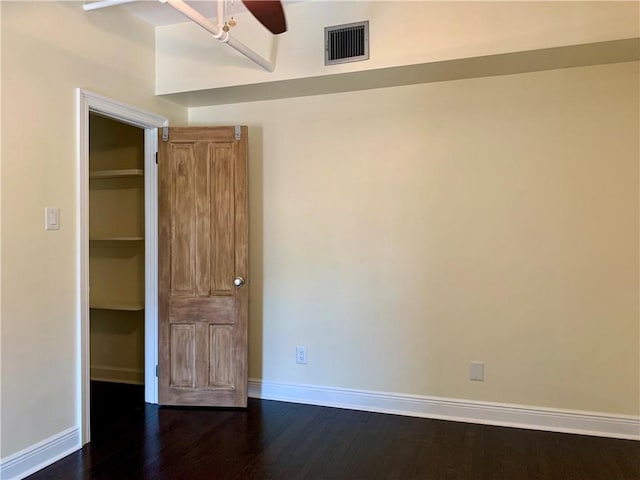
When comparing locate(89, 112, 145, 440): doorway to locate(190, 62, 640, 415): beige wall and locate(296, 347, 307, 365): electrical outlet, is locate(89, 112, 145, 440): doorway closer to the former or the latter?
locate(190, 62, 640, 415): beige wall

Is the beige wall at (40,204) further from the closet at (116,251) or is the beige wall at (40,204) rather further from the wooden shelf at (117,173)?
the closet at (116,251)

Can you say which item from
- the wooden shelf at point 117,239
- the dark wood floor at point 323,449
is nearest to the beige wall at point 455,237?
the dark wood floor at point 323,449

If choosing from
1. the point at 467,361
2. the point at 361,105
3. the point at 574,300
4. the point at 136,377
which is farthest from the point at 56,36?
the point at 574,300

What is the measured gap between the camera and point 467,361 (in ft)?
10.6

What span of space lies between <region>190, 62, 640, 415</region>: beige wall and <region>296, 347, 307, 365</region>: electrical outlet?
0.15 ft

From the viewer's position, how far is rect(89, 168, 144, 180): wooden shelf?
379 centimetres

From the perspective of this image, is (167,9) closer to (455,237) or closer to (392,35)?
(392,35)

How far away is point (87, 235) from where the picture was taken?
2.92 metres

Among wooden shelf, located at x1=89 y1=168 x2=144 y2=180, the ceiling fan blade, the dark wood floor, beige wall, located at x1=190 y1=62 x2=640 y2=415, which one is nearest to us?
the ceiling fan blade

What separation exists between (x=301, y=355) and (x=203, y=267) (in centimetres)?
101

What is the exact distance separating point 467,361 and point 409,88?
1.96m

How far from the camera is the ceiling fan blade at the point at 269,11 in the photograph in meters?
1.86

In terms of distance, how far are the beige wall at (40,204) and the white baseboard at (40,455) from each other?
4cm

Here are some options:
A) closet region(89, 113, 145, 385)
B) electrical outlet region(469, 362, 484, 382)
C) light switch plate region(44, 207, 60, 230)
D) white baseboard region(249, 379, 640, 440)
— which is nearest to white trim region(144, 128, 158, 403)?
closet region(89, 113, 145, 385)
